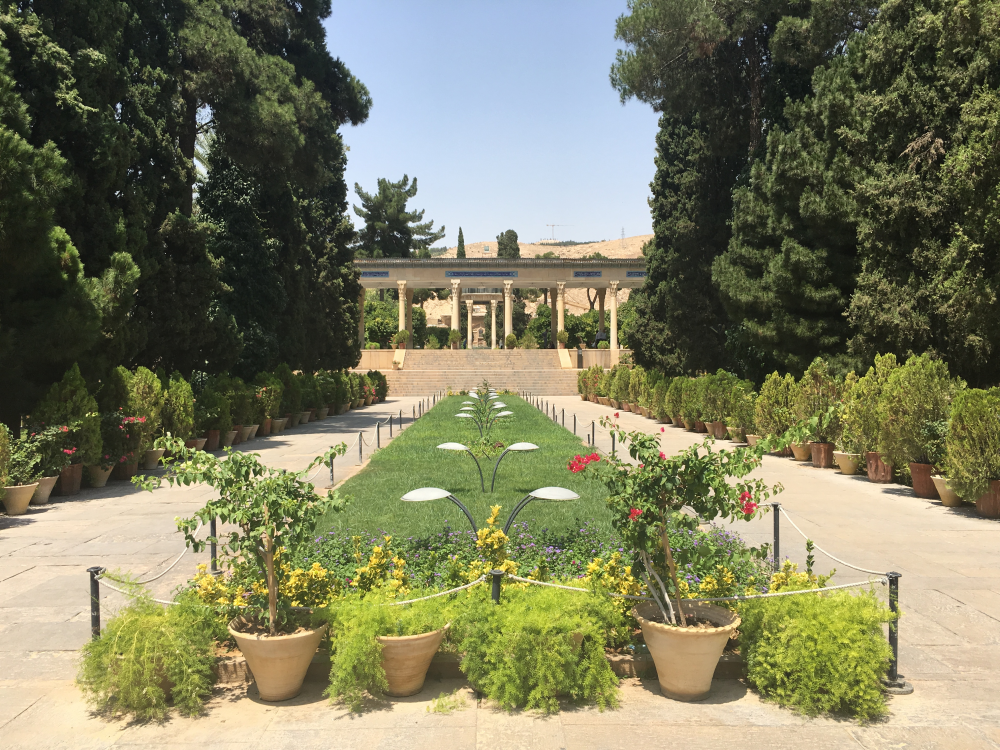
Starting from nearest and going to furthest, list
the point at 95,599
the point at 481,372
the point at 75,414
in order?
the point at 95,599, the point at 75,414, the point at 481,372

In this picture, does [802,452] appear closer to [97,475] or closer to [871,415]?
[871,415]

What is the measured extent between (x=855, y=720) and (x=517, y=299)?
87.3 metres

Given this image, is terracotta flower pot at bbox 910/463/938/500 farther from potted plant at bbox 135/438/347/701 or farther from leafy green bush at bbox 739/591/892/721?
potted plant at bbox 135/438/347/701

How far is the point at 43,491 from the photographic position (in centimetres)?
987

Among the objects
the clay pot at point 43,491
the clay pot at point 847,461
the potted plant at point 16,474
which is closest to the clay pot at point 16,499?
the potted plant at point 16,474

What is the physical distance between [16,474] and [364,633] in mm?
7425

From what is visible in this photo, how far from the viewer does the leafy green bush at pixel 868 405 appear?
11211 mm

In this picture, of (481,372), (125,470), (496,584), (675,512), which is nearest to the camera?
(675,512)

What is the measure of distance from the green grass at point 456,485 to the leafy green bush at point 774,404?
11.9ft

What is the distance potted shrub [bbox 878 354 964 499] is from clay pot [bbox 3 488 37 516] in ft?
36.5

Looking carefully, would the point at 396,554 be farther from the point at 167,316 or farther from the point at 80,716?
the point at 167,316

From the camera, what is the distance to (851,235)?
14711mm

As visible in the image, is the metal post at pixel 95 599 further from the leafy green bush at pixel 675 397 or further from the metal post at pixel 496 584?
the leafy green bush at pixel 675 397

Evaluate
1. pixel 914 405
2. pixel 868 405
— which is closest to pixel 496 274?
pixel 868 405
